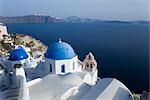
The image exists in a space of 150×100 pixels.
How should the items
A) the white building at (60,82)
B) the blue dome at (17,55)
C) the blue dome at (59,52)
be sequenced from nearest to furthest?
the white building at (60,82) < the blue dome at (59,52) < the blue dome at (17,55)

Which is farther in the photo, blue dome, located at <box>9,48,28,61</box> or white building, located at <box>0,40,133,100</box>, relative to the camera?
blue dome, located at <box>9,48,28,61</box>

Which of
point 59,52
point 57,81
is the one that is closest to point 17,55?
point 59,52

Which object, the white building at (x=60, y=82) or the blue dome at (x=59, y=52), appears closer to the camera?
the white building at (x=60, y=82)

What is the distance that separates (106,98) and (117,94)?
0.35 m

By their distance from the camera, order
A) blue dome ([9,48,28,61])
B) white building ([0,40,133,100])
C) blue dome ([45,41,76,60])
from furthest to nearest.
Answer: blue dome ([9,48,28,61])
blue dome ([45,41,76,60])
white building ([0,40,133,100])

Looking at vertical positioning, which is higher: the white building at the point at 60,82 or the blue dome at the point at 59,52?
the blue dome at the point at 59,52

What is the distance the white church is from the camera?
6.97 metres

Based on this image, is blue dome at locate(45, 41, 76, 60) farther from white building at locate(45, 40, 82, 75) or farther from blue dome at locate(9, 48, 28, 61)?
blue dome at locate(9, 48, 28, 61)

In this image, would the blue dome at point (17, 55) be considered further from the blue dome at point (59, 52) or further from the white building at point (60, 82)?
the blue dome at point (59, 52)

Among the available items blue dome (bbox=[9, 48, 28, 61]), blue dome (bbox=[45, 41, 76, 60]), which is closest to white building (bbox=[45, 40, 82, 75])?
blue dome (bbox=[45, 41, 76, 60])

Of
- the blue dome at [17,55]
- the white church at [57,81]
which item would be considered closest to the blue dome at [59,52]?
the white church at [57,81]

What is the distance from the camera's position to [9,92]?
8555 millimetres

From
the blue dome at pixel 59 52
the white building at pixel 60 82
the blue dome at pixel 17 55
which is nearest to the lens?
the white building at pixel 60 82

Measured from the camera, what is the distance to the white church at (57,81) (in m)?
6.97
